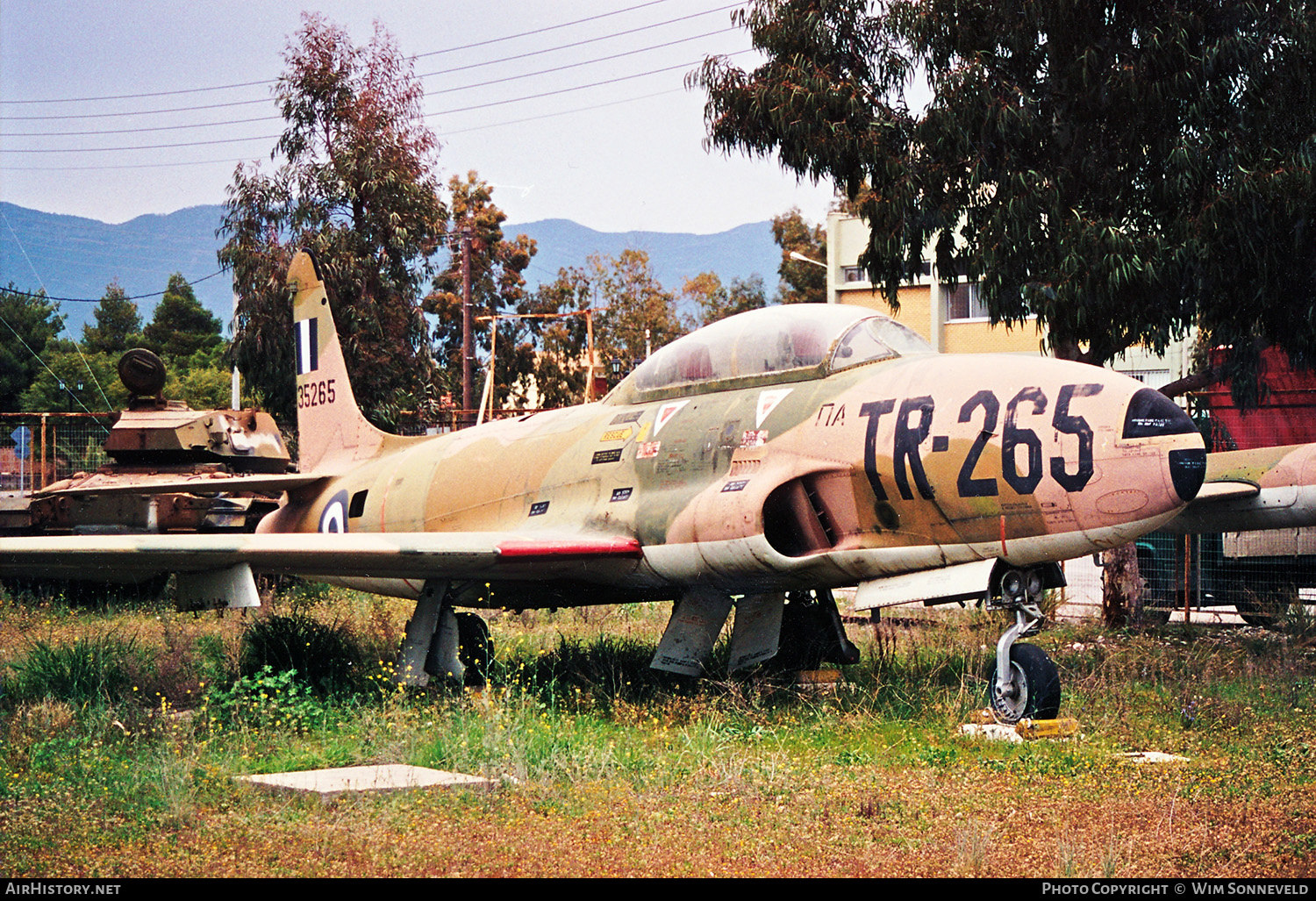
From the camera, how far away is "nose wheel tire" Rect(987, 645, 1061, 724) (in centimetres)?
833

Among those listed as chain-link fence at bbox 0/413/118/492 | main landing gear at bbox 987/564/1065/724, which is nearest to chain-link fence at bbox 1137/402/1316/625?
main landing gear at bbox 987/564/1065/724

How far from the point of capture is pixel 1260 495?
34.9 feet

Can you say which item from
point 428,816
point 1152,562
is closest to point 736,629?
point 428,816

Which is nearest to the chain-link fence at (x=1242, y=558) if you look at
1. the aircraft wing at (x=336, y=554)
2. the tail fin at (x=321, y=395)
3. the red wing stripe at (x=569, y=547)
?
the red wing stripe at (x=569, y=547)

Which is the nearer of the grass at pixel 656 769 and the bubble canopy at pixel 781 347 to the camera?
the grass at pixel 656 769

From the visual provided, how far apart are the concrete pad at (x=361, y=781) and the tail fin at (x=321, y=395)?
6926 mm

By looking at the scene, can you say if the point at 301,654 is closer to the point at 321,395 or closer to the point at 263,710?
the point at 263,710

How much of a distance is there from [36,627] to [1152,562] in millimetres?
13754

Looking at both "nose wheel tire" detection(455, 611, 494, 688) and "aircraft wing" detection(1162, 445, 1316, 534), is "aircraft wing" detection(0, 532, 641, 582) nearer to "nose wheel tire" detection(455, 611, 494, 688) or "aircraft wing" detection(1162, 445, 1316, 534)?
"nose wheel tire" detection(455, 611, 494, 688)

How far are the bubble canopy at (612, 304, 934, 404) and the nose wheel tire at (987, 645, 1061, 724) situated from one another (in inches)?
94.2

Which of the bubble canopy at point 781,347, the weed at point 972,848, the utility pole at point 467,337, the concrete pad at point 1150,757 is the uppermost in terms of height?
the utility pole at point 467,337

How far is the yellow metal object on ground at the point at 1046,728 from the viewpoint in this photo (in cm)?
809

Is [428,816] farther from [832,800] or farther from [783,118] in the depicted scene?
[783,118]
